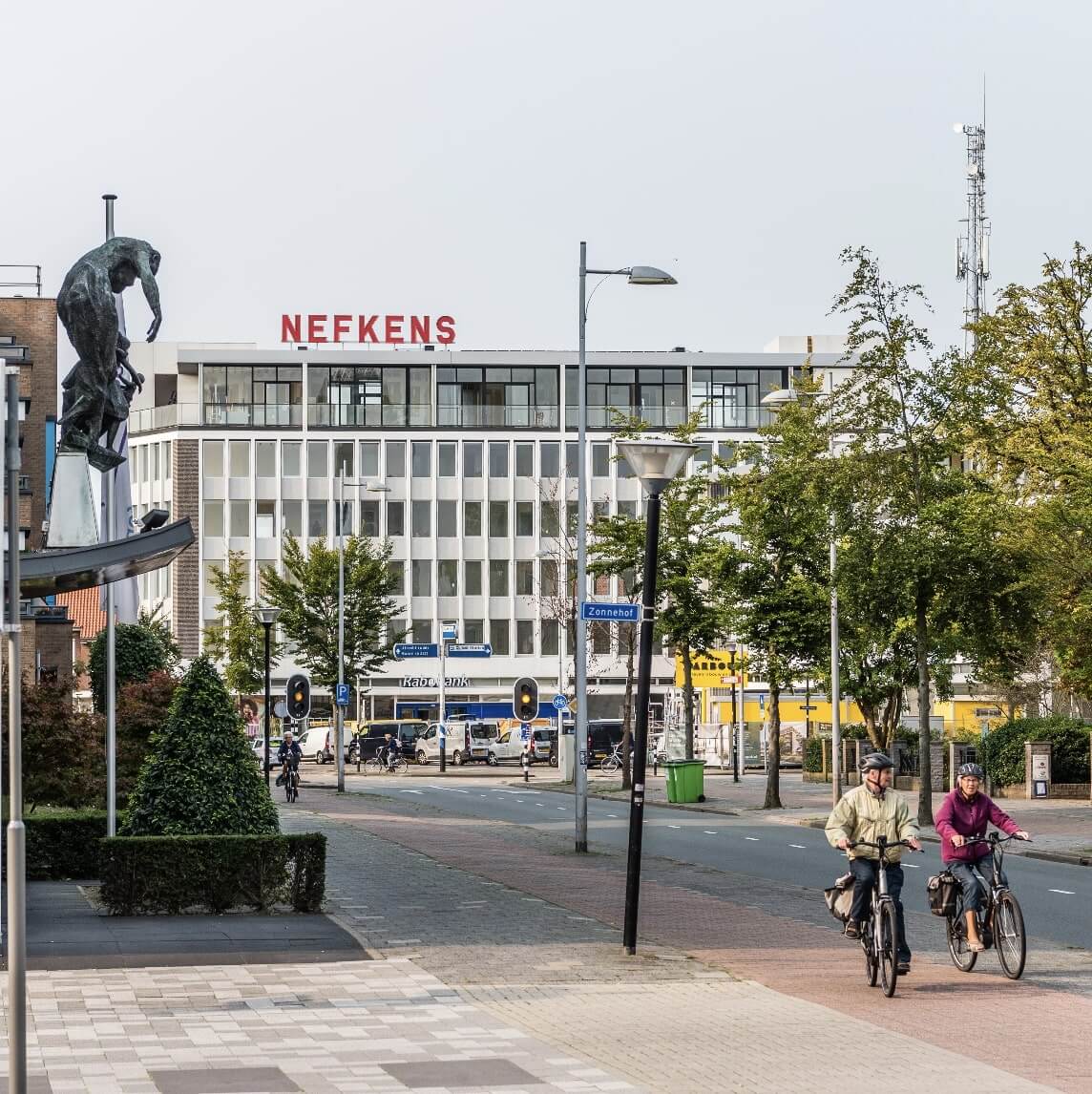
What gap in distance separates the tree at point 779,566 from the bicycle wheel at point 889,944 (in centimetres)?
2700

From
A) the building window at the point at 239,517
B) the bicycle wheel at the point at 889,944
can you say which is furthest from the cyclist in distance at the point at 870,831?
the building window at the point at 239,517

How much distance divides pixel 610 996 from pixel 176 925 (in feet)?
17.0

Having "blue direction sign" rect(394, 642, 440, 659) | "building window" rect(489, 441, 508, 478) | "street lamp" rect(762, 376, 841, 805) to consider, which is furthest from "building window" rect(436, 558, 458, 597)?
"street lamp" rect(762, 376, 841, 805)

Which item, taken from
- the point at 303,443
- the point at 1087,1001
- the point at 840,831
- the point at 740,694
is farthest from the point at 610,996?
the point at 303,443

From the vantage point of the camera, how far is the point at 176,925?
17062 millimetres

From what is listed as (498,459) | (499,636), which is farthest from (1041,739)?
(498,459)

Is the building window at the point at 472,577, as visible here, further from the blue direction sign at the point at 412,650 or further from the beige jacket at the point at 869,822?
the beige jacket at the point at 869,822

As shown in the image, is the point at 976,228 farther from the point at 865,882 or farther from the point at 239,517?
the point at 865,882

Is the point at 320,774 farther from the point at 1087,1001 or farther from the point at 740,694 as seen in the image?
the point at 1087,1001

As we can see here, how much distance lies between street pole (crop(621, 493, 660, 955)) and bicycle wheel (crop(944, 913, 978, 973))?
248 centimetres

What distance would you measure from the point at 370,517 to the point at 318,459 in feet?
12.7

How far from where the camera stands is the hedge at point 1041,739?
45.5 meters

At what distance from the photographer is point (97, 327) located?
24.2 metres

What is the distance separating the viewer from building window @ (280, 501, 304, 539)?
96.8 m
